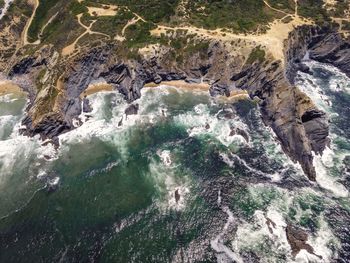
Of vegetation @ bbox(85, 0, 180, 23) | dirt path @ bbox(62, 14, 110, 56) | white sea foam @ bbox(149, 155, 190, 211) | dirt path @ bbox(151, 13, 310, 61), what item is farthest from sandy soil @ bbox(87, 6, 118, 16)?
white sea foam @ bbox(149, 155, 190, 211)

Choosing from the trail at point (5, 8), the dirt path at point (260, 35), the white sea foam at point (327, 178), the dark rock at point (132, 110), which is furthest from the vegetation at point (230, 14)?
the trail at point (5, 8)

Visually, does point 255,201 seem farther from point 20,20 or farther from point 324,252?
point 20,20

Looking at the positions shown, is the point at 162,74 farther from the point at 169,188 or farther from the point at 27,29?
the point at 27,29

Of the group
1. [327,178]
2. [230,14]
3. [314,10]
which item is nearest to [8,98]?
[230,14]

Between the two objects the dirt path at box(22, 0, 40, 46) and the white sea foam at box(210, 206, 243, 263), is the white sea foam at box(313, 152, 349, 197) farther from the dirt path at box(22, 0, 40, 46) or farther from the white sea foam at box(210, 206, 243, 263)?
the dirt path at box(22, 0, 40, 46)

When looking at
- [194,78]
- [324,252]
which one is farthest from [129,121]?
[324,252]

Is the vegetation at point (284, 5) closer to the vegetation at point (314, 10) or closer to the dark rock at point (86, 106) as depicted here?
the vegetation at point (314, 10)
